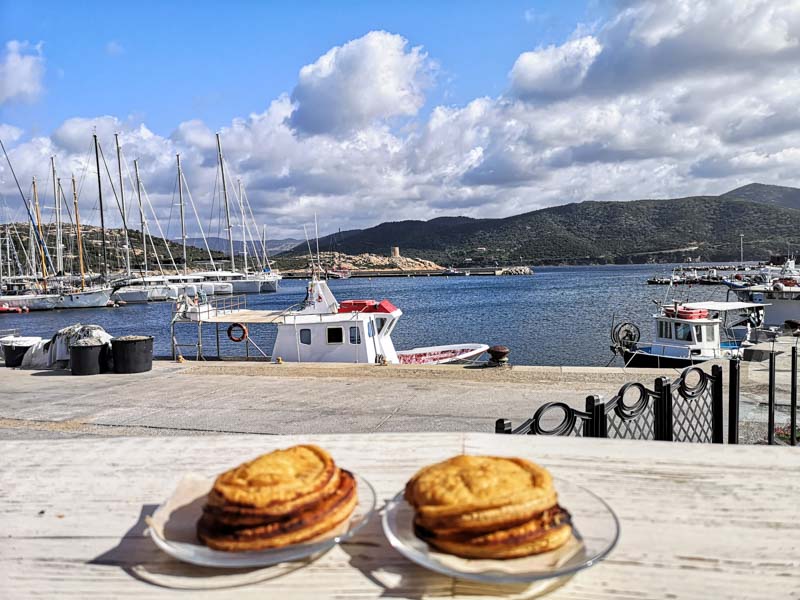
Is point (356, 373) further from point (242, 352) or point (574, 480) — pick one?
point (242, 352)

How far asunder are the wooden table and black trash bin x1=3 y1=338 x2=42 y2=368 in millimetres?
16389

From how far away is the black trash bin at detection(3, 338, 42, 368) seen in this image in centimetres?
1644

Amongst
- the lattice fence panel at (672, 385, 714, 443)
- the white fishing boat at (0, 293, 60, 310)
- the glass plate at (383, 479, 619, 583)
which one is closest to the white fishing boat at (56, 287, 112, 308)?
the white fishing boat at (0, 293, 60, 310)

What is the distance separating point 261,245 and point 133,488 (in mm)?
95822

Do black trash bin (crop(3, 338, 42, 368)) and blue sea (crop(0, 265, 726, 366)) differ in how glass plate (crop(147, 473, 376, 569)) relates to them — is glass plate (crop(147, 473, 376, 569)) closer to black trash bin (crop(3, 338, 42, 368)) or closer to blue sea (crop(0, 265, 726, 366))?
black trash bin (crop(3, 338, 42, 368))

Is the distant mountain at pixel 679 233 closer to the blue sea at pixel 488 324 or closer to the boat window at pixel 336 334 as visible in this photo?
the blue sea at pixel 488 324

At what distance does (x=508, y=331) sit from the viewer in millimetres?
45406

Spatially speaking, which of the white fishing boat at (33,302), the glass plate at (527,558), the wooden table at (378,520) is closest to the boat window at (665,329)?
the wooden table at (378,520)

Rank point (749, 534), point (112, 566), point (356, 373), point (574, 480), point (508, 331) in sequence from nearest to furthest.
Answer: point (112, 566), point (749, 534), point (574, 480), point (356, 373), point (508, 331)

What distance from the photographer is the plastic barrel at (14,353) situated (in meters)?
16.4

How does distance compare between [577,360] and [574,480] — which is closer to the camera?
[574,480]

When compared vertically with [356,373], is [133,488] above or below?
above

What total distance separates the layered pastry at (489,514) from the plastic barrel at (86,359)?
14.9 metres

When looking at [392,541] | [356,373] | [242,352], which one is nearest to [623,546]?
[392,541]
